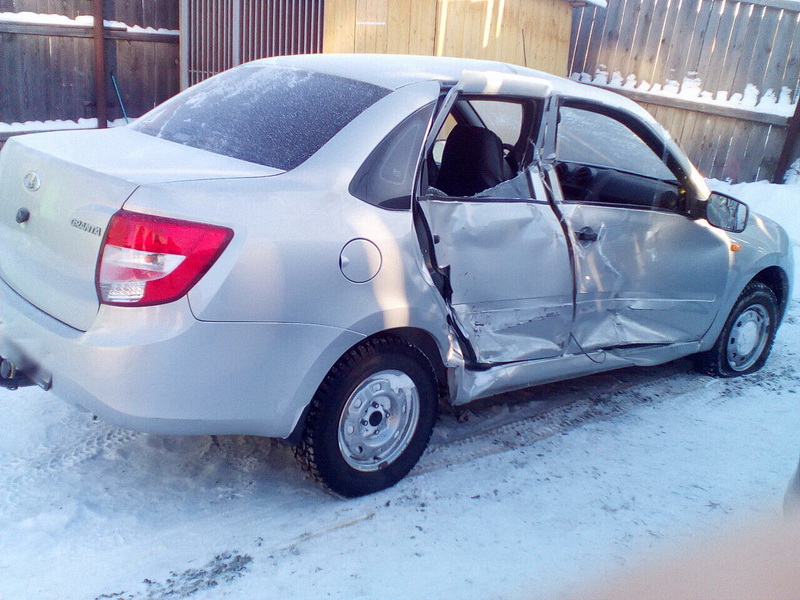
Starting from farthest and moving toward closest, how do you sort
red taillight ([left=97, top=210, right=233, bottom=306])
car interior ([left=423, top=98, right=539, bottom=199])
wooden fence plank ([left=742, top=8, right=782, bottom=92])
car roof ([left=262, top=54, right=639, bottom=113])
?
wooden fence plank ([left=742, top=8, right=782, bottom=92]), car interior ([left=423, top=98, right=539, bottom=199]), car roof ([left=262, top=54, right=639, bottom=113]), red taillight ([left=97, top=210, right=233, bottom=306])

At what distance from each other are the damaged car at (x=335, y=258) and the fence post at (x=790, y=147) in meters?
5.83

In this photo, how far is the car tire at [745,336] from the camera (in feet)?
16.6

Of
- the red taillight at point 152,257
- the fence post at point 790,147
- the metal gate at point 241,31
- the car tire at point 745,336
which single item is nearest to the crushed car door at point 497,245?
the red taillight at point 152,257

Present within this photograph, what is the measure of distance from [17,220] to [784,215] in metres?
8.31

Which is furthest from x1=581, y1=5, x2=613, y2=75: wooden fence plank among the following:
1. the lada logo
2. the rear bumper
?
the lada logo

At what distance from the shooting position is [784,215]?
8.92 meters

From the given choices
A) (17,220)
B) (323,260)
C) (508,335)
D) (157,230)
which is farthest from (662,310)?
(17,220)

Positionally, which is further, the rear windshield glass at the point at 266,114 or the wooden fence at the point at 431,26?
the wooden fence at the point at 431,26

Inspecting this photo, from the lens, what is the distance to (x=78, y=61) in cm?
1040

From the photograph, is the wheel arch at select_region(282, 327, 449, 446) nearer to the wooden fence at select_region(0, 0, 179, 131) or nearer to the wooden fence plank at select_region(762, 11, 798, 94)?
the wooden fence plank at select_region(762, 11, 798, 94)

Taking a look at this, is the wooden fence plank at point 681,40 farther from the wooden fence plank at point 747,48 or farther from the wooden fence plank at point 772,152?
the wooden fence plank at point 772,152

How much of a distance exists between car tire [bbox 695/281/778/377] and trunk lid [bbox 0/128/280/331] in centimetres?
339

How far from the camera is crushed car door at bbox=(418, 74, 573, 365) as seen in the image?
11.3 feet

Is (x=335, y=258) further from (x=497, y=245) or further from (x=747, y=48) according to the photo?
(x=747, y=48)
